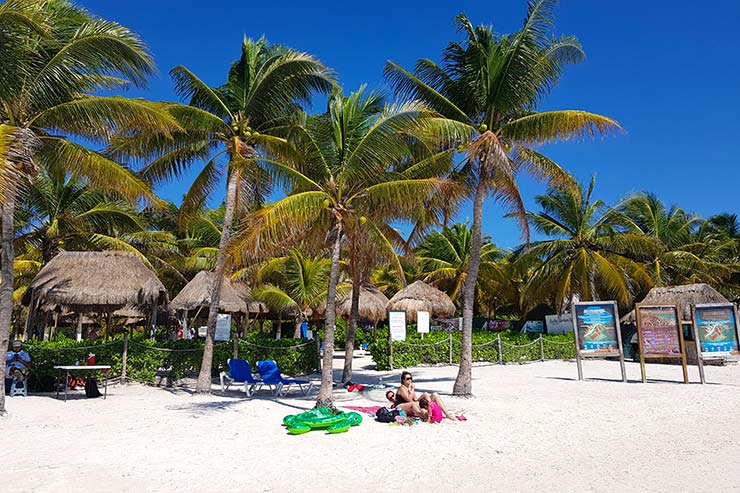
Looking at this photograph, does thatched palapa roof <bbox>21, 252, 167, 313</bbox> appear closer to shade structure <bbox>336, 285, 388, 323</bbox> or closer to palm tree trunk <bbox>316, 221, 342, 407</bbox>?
palm tree trunk <bbox>316, 221, 342, 407</bbox>

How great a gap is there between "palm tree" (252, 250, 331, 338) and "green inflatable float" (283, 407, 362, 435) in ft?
44.9

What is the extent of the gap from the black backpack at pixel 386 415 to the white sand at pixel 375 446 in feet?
0.45

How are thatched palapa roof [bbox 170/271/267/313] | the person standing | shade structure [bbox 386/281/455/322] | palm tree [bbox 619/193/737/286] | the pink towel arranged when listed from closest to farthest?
1. the pink towel
2. the person standing
3. thatched palapa roof [bbox 170/271/267/313]
4. shade structure [bbox 386/281/455/322]
5. palm tree [bbox 619/193/737/286]

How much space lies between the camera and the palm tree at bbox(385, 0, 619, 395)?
38.6 ft

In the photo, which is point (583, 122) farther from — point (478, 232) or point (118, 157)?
point (118, 157)

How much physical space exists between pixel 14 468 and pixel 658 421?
1002 centimetres

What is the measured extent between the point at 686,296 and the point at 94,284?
856 inches

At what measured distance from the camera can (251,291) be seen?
22547 millimetres

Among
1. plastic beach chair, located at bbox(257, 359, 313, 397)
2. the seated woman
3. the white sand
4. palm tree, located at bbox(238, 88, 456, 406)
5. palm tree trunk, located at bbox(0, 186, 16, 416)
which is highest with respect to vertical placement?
palm tree, located at bbox(238, 88, 456, 406)

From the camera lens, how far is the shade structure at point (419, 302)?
82.5 feet

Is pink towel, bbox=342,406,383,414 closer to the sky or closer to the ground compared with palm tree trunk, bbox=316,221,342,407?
closer to the ground

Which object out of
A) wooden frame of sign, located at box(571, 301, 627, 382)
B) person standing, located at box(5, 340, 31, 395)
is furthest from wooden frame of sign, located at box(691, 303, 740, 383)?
person standing, located at box(5, 340, 31, 395)

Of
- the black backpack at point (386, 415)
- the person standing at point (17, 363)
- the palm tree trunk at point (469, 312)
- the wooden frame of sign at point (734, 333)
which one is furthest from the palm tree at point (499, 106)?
the person standing at point (17, 363)

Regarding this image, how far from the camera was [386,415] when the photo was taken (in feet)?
30.3
